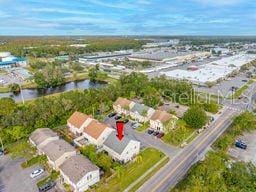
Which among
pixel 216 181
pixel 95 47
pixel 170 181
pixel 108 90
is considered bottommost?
pixel 170 181

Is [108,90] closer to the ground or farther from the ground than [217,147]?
farther from the ground

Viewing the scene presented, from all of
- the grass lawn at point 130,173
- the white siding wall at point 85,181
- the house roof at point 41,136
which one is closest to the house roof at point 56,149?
the house roof at point 41,136

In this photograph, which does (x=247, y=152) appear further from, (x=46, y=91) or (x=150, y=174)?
(x=46, y=91)

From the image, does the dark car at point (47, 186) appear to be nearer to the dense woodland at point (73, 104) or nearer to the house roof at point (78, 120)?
the house roof at point (78, 120)

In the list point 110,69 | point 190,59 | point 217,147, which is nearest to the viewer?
point 217,147

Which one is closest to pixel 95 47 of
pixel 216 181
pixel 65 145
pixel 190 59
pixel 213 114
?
pixel 190 59

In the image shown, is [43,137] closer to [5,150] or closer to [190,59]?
[5,150]

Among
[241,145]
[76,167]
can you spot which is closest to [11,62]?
[76,167]
